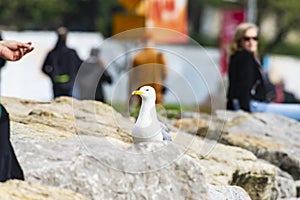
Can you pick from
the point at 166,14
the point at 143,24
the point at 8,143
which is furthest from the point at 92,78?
the point at 166,14

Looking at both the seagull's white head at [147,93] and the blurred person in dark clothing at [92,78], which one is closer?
the seagull's white head at [147,93]

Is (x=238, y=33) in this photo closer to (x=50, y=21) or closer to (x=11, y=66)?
(x=11, y=66)

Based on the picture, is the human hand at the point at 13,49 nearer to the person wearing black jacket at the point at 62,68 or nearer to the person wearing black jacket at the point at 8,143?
the person wearing black jacket at the point at 8,143

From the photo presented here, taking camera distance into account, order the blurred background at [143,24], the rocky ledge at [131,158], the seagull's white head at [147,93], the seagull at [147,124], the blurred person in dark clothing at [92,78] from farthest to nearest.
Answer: the blurred background at [143,24], the blurred person in dark clothing at [92,78], the seagull's white head at [147,93], the seagull at [147,124], the rocky ledge at [131,158]

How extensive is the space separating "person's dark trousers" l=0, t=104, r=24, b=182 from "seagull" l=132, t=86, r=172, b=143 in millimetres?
730

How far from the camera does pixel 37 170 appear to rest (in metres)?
5.10

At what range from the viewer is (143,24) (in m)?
15.4

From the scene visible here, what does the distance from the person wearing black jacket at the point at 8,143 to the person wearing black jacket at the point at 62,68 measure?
6.51 meters

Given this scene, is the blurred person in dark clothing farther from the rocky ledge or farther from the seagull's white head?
the seagull's white head

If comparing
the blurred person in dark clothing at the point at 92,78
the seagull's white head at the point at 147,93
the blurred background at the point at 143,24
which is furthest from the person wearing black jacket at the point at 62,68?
the seagull's white head at the point at 147,93

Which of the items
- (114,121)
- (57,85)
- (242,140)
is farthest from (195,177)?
(57,85)

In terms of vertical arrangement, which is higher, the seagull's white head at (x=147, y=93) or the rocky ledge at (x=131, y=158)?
the seagull's white head at (x=147, y=93)

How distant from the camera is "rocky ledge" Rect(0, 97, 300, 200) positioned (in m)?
5.11

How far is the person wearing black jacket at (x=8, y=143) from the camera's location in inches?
197
